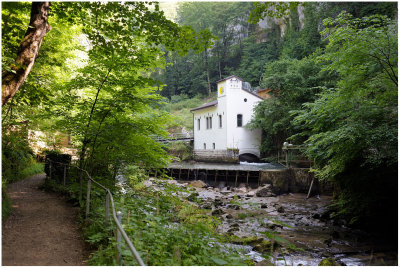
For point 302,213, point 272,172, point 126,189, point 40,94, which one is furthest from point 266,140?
point 40,94

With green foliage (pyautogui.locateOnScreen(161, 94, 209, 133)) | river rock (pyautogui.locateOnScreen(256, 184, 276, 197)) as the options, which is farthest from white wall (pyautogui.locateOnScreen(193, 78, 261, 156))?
river rock (pyautogui.locateOnScreen(256, 184, 276, 197))

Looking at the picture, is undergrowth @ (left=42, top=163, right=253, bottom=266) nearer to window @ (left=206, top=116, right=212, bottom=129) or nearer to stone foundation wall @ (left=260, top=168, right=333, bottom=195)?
stone foundation wall @ (left=260, top=168, right=333, bottom=195)

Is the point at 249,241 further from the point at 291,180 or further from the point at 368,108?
the point at 291,180

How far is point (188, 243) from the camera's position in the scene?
18.1 ft

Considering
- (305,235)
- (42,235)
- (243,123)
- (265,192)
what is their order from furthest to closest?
(243,123) → (265,192) → (305,235) → (42,235)

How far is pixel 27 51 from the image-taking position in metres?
5.04

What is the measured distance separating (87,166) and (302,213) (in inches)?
412

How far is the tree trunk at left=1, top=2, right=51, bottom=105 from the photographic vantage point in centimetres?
497

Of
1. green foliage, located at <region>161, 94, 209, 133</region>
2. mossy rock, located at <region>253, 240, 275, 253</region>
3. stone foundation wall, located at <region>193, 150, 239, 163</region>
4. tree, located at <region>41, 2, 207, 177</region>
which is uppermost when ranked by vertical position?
green foliage, located at <region>161, 94, 209, 133</region>

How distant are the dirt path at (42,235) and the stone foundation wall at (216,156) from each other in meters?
25.7

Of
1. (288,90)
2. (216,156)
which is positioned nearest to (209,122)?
(216,156)

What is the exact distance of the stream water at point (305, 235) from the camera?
27.4ft

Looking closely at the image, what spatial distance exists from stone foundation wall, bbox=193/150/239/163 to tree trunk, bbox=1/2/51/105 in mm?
28951

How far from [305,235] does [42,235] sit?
28.5 ft
